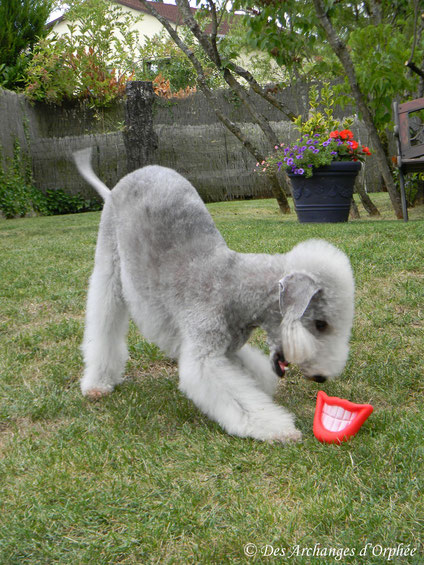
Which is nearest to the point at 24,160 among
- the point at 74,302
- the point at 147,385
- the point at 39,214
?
the point at 39,214

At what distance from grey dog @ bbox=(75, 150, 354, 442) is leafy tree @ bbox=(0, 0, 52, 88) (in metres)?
12.0

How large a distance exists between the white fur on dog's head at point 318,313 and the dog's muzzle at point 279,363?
114 millimetres

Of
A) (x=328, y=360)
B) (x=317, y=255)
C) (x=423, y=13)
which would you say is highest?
(x=423, y=13)

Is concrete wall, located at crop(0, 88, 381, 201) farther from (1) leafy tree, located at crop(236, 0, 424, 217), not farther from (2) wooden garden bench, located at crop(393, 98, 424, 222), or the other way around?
(2) wooden garden bench, located at crop(393, 98, 424, 222)

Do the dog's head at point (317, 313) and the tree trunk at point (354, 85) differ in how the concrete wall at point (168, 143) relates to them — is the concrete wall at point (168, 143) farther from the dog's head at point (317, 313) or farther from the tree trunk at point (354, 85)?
the dog's head at point (317, 313)

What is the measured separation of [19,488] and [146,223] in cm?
128

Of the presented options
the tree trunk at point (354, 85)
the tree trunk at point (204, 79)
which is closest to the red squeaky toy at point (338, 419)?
the tree trunk at point (354, 85)

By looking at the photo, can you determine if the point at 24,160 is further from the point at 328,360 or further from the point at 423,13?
the point at 328,360

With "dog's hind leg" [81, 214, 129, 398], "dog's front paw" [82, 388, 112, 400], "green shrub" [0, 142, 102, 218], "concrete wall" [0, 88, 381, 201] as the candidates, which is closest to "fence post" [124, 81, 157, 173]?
"concrete wall" [0, 88, 381, 201]

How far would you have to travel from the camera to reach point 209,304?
245 centimetres

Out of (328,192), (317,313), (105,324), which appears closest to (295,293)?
(317,313)

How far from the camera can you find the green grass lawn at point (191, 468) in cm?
162

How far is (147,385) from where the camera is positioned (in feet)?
10.0

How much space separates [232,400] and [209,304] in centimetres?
41
